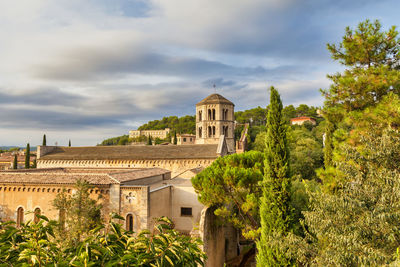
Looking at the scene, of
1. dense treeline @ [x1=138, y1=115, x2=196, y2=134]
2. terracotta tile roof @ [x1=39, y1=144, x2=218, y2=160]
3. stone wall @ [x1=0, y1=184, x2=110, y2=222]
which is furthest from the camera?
dense treeline @ [x1=138, y1=115, x2=196, y2=134]

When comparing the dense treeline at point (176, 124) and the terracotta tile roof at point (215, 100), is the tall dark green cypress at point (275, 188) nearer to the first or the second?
the terracotta tile roof at point (215, 100)

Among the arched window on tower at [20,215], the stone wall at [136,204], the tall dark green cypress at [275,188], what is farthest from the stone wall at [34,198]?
the tall dark green cypress at [275,188]

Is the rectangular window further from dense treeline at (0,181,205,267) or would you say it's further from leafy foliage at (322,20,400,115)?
dense treeline at (0,181,205,267)

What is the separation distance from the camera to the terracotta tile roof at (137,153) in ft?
101

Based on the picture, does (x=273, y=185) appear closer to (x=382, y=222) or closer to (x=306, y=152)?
(x=382, y=222)

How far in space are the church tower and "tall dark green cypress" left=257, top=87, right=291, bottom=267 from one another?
103ft

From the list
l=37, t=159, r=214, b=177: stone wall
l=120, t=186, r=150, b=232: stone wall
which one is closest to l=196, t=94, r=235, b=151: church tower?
l=37, t=159, r=214, b=177: stone wall

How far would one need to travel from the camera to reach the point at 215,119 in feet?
142

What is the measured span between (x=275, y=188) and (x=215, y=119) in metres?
32.5

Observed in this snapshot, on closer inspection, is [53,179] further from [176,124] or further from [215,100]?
→ [176,124]

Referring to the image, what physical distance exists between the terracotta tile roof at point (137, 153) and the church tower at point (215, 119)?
1144 centimetres

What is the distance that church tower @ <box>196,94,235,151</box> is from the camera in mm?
43031

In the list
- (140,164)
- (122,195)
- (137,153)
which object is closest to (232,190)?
(122,195)

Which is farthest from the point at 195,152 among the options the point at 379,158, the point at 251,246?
the point at 379,158
